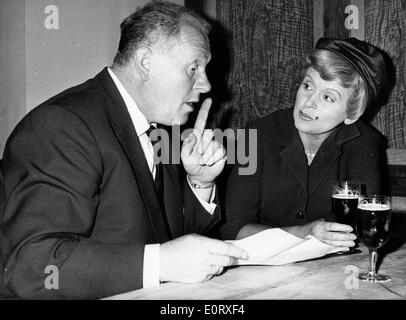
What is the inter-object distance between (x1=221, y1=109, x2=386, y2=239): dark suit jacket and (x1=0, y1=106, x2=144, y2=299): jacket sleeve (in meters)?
1.07

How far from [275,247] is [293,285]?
145 millimetres

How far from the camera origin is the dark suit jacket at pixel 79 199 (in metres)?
1.18

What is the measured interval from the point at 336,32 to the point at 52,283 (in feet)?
7.19

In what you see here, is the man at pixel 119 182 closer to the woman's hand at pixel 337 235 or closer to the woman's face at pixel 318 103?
the woman's hand at pixel 337 235

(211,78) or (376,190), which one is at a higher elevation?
(211,78)

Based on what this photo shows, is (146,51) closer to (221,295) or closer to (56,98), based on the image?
(56,98)

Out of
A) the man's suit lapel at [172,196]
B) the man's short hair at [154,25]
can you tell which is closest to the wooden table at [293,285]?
the man's suit lapel at [172,196]

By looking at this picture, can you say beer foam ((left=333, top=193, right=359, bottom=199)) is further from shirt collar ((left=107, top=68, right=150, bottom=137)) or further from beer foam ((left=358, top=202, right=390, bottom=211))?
shirt collar ((left=107, top=68, right=150, bottom=137))

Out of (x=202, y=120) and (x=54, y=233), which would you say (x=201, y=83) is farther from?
(x=54, y=233)

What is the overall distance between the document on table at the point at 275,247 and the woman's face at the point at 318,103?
3.27 ft

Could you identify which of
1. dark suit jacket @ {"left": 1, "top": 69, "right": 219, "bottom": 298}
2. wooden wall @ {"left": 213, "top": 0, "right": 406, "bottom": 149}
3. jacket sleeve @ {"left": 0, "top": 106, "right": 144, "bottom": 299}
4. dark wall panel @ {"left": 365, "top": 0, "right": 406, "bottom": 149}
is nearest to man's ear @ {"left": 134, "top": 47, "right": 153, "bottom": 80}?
dark suit jacket @ {"left": 1, "top": 69, "right": 219, "bottom": 298}

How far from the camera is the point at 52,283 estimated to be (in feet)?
3.89

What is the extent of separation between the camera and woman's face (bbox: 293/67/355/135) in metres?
2.25
